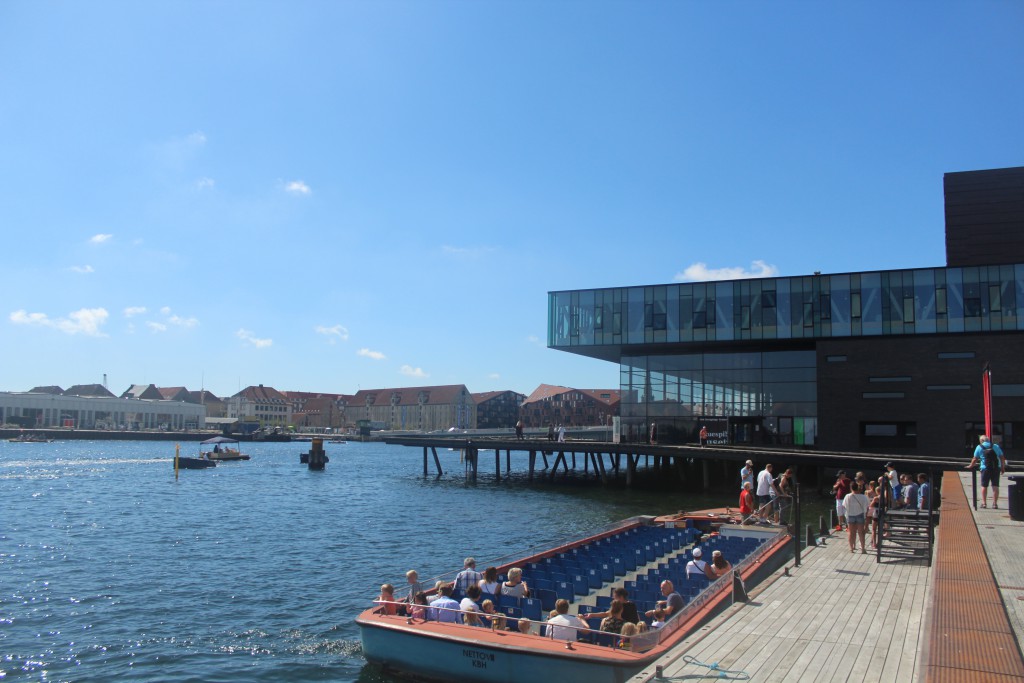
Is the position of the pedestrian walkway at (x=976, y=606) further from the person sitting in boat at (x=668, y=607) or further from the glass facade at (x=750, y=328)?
the glass facade at (x=750, y=328)

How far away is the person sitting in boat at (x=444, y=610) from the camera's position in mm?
14344

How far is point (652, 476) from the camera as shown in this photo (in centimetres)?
6253

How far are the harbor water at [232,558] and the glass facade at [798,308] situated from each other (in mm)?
13216

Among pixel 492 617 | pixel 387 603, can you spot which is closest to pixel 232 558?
pixel 387 603

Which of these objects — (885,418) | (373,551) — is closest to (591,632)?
(373,551)

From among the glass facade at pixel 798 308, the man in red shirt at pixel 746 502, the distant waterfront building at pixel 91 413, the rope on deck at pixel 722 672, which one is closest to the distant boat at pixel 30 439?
the distant waterfront building at pixel 91 413

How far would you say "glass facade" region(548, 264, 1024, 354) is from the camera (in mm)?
51219

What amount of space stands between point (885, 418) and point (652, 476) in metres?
18.3

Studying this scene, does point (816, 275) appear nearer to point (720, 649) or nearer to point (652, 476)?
point (652, 476)

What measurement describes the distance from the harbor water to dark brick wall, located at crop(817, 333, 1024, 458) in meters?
14.2

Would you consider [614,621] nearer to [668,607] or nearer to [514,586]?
[668,607]

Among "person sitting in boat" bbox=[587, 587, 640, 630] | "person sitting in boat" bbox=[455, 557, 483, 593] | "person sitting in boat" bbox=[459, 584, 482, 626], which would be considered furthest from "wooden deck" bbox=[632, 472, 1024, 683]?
"person sitting in boat" bbox=[455, 557, 483, 593]

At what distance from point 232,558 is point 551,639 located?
62.6 ft

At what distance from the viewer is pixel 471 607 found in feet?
47.4
